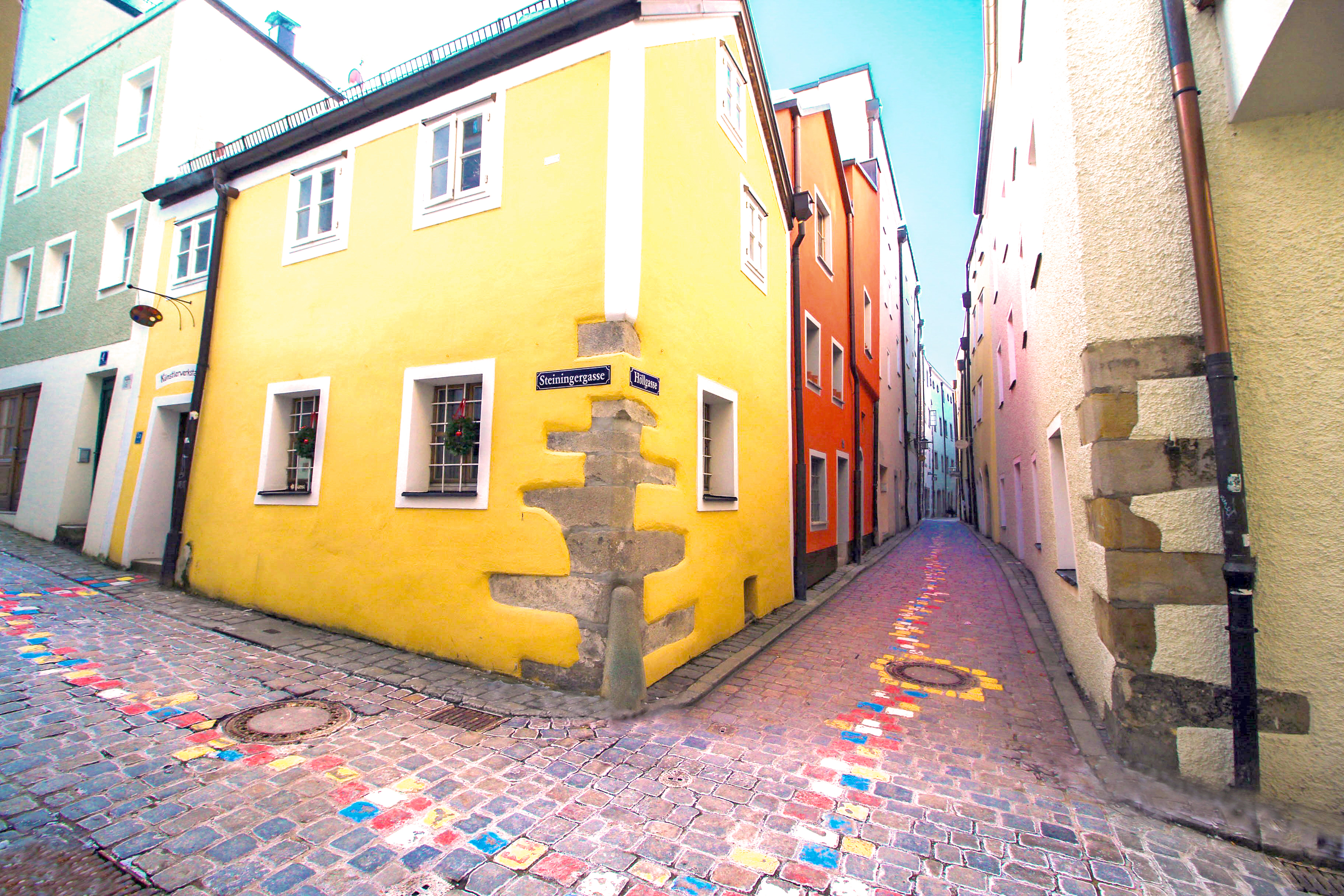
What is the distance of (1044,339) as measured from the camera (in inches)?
290

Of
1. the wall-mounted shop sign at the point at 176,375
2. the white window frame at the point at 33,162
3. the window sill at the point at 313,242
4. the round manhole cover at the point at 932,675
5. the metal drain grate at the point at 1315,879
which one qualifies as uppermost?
the white window frame at the point at 33,162

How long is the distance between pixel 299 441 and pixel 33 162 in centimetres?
1324

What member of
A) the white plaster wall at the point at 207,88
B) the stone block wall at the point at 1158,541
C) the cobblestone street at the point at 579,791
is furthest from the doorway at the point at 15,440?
the stone block wall at the point at 1158,541

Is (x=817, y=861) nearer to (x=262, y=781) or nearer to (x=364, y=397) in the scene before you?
(x=262, y=781)

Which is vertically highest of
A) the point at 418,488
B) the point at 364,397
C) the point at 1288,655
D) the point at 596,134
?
the point at 596,134

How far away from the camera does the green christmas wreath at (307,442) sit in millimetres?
7621

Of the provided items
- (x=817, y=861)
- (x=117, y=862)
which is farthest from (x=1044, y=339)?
(x=117, y=862)

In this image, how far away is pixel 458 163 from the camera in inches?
276

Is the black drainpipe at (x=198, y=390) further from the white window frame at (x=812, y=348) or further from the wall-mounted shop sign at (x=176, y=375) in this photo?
the white window frame at (x=812, y=348)

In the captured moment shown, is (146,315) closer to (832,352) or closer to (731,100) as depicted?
(731,100)

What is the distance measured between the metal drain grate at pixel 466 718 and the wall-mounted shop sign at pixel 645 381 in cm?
307

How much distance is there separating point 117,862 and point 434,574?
3.42m

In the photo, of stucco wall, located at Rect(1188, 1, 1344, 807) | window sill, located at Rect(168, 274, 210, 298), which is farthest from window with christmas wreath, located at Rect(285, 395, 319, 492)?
stucco wall, located at Rect(1188, 1, 1344, 807)

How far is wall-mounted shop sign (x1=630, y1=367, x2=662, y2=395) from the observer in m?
5.65
